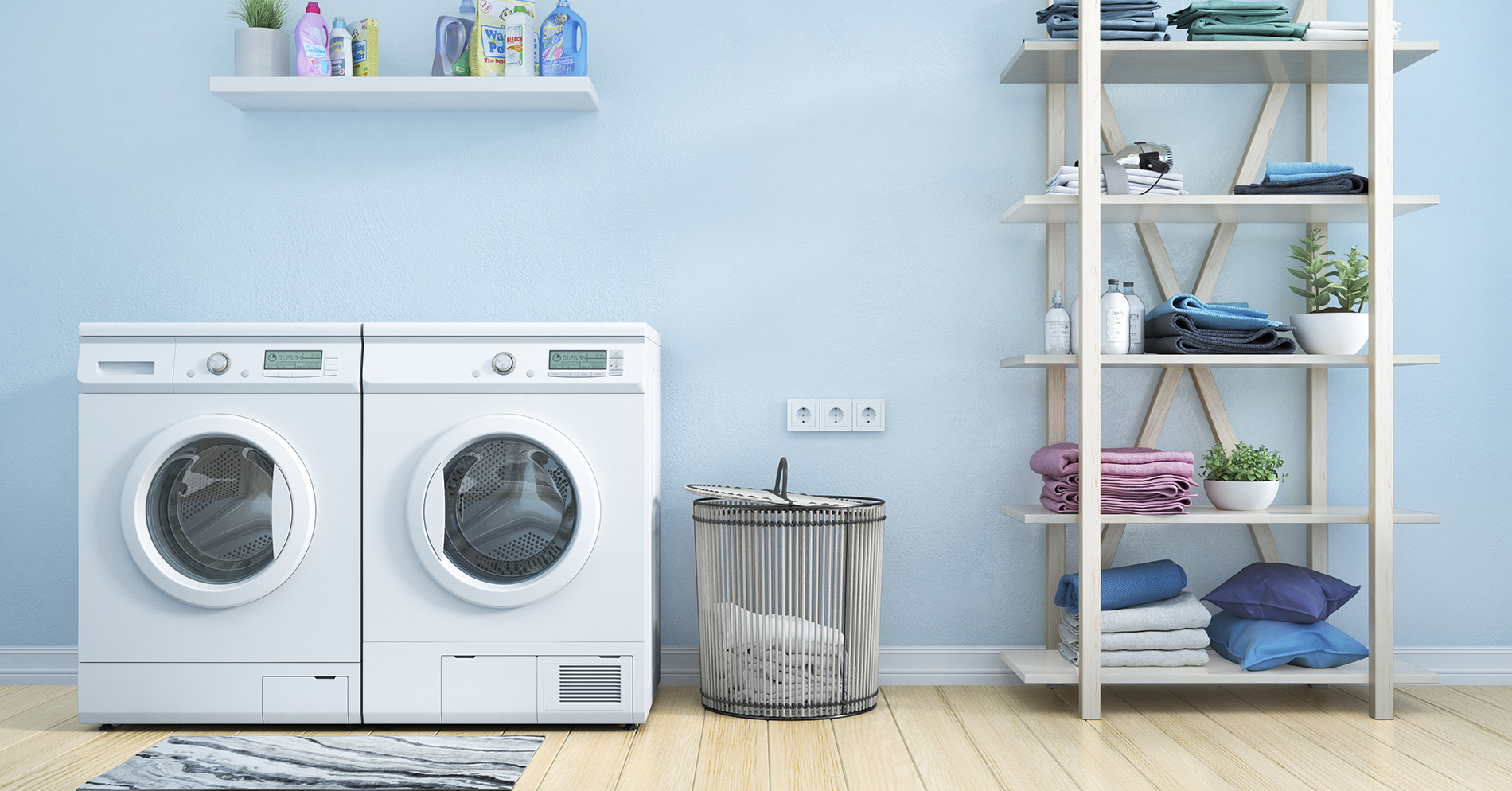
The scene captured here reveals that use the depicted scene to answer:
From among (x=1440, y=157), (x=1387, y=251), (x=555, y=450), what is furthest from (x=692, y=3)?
(x=1440, y=157)

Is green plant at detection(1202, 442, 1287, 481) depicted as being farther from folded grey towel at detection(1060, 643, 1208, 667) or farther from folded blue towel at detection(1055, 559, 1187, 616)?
folded grey towel at detection(1060, 643, 1208, 667)

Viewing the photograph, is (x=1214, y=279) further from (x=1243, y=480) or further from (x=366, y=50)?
(x=366, y=50)

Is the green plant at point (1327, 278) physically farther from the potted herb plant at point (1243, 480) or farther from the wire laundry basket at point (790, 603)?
the wire laundry basket at point (790, 603)

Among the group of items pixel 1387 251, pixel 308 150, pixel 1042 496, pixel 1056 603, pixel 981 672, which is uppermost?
pixel 308 150

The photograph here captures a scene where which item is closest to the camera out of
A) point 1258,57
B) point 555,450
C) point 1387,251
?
point 555,450

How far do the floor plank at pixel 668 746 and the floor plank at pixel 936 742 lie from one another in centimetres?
45

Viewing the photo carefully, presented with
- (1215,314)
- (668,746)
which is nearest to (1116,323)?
(1215,314)

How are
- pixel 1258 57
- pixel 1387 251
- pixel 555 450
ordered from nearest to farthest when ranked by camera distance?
pixel 555 450
pixel 1387 251
pixel 1258 57

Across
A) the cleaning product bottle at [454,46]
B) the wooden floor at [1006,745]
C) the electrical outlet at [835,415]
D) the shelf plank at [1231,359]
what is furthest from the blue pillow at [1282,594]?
the cleaning product bottle at [454,46]

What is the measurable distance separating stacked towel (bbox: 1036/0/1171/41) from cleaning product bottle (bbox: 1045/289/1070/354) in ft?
2.18

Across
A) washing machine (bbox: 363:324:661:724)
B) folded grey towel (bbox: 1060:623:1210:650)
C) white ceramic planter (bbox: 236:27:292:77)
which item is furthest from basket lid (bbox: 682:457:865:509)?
white ceramic planter (bbox: 236:27:292:77)

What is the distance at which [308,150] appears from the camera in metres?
2.58

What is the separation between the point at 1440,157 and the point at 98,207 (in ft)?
11.9

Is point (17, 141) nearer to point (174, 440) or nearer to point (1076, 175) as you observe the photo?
point (174, 440)
